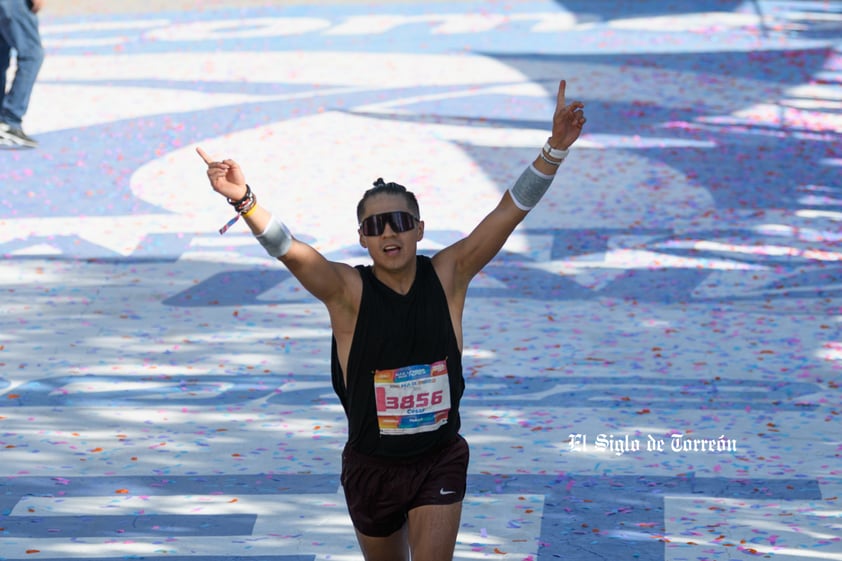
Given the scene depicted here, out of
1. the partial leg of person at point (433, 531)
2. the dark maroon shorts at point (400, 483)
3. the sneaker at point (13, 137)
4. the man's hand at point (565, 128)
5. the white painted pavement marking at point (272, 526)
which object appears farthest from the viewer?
the sneaker at point (13, 137)

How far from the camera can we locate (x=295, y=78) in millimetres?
19688

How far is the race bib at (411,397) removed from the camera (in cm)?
511

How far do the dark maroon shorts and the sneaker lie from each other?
11.8 metres

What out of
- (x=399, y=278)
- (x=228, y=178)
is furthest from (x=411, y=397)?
(x=228, y=178)

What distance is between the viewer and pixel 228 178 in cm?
489

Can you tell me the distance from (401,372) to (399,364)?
0.03 meters

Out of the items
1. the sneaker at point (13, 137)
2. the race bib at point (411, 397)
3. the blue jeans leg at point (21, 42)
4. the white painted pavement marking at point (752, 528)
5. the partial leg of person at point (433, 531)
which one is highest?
the race bib at point (411, 397)

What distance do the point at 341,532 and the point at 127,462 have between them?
153cm

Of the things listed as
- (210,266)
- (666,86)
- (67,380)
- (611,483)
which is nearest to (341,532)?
(611,483)

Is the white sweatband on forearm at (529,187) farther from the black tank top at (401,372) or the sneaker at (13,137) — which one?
the sneaker at (13,137)

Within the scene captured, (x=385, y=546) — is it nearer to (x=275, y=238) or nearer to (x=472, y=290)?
(x=275, y=238)

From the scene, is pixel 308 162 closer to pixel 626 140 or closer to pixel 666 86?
pixel 626 140

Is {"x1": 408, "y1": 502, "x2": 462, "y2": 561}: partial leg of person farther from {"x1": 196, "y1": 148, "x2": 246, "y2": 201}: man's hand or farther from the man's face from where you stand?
{"x1": 196, "y1": 148, "x2": 246, "y2": 201}: man's hand

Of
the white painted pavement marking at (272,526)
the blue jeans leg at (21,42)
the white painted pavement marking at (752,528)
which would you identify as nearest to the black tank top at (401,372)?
the white painted pavement marking at (272,526)
